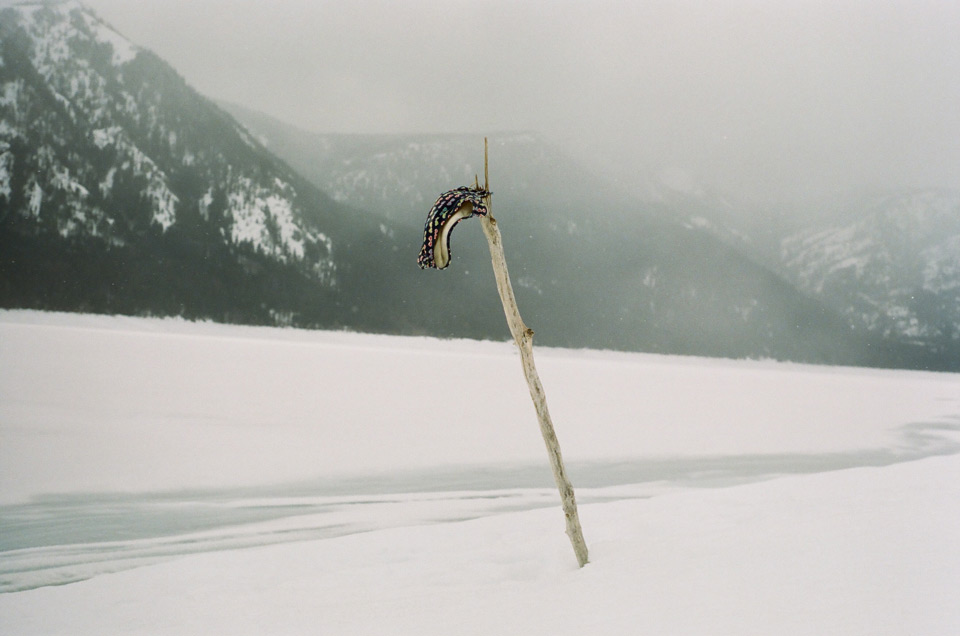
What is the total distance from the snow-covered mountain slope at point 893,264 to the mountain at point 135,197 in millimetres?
9784

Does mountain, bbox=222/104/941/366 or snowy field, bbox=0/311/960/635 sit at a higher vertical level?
mountain, bbox=222/104/941/366

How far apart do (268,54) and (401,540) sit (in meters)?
7.26

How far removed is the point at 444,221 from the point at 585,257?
10.5 meters

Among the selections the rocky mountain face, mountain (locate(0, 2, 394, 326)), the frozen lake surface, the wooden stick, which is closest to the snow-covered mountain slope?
the rocky mountain face

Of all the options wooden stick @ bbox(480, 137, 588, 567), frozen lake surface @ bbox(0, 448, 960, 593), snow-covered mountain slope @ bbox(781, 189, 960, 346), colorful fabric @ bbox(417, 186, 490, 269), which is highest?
snow-covered mountain slope @ bbox(781, 189, 960, 346)

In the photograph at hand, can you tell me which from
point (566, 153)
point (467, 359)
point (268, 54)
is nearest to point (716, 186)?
point (566, 153)

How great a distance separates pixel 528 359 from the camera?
2945mm

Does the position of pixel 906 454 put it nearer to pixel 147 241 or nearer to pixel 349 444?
pixel 349 444

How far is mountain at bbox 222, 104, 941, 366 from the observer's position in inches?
442

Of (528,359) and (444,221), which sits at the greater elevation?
(444,221)

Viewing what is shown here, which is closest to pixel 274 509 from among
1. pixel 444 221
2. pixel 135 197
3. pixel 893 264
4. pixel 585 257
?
pixel 444 221

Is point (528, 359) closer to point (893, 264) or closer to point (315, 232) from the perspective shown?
point (315, 232)

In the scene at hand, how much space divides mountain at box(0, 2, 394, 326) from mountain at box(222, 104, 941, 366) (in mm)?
1263

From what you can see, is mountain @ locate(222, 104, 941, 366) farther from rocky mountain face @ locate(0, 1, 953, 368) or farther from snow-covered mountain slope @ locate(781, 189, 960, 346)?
snow-covered mountain slope @ locate(781, 189, 960, 346)
